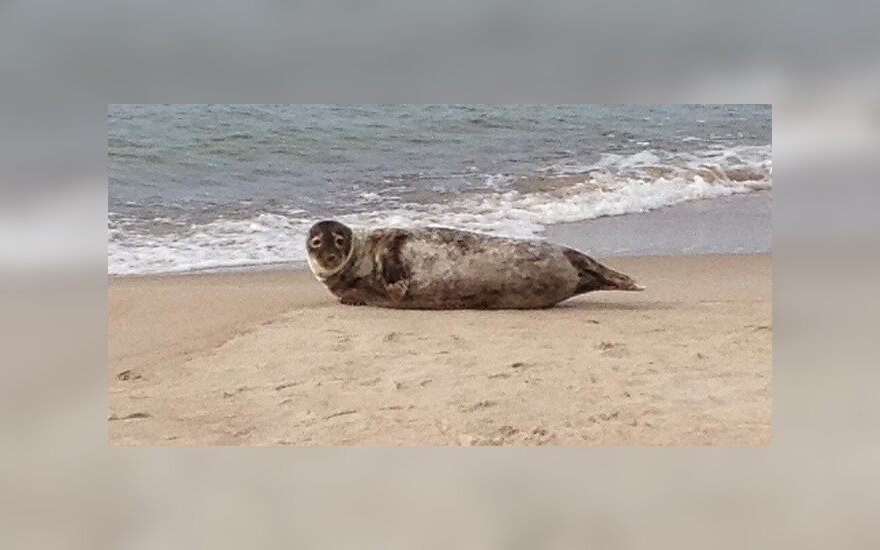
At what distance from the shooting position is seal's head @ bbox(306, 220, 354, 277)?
127 inches

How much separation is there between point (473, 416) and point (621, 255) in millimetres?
1216

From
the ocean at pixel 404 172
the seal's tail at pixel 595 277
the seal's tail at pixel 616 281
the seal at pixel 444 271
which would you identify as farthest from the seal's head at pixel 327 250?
the seal's tail at pixel 616 281

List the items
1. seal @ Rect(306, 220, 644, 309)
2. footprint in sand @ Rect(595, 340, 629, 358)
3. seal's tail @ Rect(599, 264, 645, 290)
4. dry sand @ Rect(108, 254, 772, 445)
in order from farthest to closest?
seal's tail @ Rect(599, 264, 645, 290) → seal @ Rect(306, 220, 644, 309) → footprint in sand @ Rect(595, 340, 629, 358) → dry sand @ Rect(108, 254, 772, 445)

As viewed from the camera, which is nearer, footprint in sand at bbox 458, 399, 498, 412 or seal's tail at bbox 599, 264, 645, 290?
footprint in sand at bbox 458, 399, 498, 412

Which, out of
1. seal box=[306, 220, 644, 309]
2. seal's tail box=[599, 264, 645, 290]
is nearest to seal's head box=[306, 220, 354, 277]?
seal box=[306, 220, 644, 309]

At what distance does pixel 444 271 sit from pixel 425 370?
0.63m

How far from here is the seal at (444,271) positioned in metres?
3.20

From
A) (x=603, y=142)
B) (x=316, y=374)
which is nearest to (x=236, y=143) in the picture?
(x=316, y=374)

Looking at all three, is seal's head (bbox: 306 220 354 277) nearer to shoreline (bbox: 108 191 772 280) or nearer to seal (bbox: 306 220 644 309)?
seal (bbox: 306 220 644 309)

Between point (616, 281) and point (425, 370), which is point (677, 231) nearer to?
point (616, 281)

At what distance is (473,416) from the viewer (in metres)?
2.53

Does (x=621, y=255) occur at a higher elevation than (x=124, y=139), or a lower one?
lower

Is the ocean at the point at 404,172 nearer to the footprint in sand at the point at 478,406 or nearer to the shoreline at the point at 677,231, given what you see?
the shoreline at the point at 677,231

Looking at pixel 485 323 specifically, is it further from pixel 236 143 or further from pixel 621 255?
pixel 236 143
